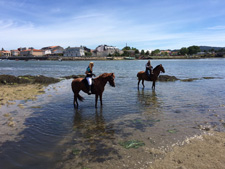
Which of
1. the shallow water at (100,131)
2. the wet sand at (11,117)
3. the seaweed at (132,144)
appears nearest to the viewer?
the shallow water at (100,131)

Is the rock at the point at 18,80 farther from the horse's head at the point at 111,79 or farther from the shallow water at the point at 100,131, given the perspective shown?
the horse's head at the point at 111,79

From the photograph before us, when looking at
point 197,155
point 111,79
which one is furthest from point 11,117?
point 197,155

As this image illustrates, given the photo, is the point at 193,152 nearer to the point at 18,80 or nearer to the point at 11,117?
the point at 11,117

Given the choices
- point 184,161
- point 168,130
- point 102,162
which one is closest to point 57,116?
point 102,162

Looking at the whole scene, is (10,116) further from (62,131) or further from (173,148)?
(173,148)

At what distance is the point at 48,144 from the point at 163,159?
4.09 metres

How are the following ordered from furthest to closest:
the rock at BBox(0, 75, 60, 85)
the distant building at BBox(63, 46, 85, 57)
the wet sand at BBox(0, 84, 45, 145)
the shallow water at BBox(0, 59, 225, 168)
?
the distant building at BBox(63, 46, 85, 57) < the rock at BBox(0, 75, 60, 85) < the wet sand at BBox(0, 84, 45, 145) < the shallow water at BBox(0, 59, 225, 168)

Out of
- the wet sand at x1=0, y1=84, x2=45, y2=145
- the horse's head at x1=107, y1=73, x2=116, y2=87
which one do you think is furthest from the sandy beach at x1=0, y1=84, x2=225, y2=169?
the horse's head at x1=107, y1=73, x2=116, y2=87

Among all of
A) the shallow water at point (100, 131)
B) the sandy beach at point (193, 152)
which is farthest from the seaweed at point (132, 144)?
the sandy beach at point (193, 152)

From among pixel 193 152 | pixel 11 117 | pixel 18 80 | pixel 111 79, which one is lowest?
pixel 193 152

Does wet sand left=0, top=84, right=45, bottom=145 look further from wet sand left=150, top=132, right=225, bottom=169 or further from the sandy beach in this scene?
wet sand left=150, top=132, right=225, bottom=169

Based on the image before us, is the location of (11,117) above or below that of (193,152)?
above

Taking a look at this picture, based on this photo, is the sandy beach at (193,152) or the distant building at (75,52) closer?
the sandy beach at (193,152)

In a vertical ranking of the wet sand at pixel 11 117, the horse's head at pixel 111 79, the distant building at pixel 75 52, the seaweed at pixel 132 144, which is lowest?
the seaweed at pixel 132 144
